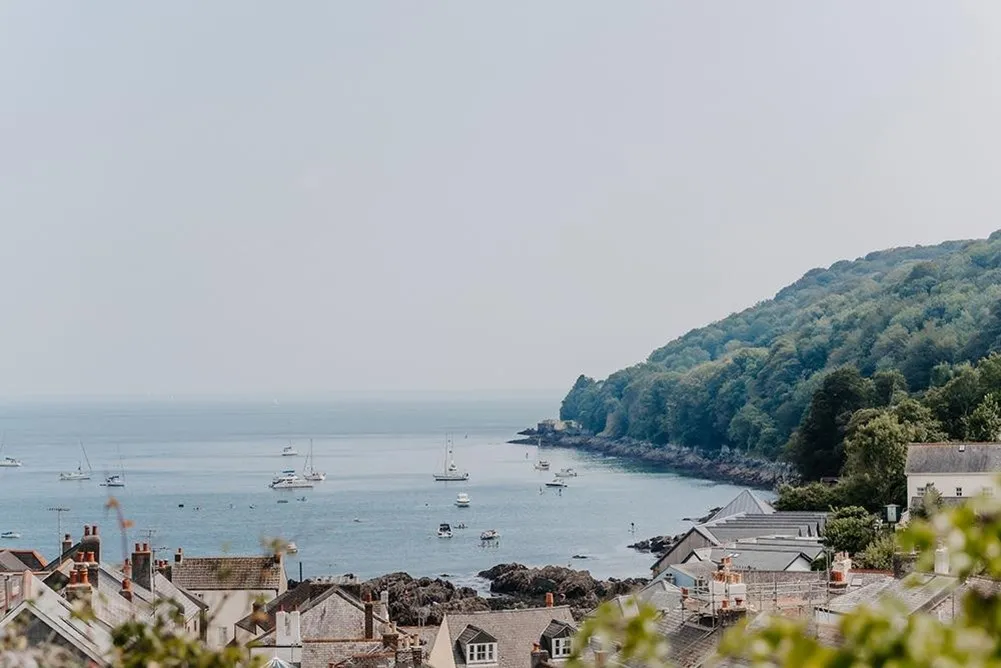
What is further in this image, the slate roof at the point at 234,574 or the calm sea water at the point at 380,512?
the calm sea water at the point at 380,512

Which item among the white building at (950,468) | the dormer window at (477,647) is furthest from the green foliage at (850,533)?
the dormer window at (477,647)

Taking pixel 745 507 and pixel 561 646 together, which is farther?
pixel 745 507

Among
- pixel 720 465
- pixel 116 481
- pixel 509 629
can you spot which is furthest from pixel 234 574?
pixel 720 465

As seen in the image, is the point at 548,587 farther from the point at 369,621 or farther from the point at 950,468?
the point at 369,621

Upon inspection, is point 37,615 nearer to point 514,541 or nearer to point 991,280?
point 514,541

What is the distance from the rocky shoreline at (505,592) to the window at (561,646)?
17552 millimetres

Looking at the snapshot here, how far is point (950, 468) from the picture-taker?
58.6 m

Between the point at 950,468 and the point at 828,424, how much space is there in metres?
37.0

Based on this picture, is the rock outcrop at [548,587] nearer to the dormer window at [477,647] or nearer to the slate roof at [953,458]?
the slate roof at [953,458]

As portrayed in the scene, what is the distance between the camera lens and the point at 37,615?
19406 mm

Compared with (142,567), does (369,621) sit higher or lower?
lower

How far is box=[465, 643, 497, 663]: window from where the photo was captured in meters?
37.7

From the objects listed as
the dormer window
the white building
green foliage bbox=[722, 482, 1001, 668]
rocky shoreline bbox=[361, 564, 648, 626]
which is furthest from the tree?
green foliage bbox=[722, 482, 1001, 668]

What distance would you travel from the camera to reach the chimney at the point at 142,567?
112 ft
